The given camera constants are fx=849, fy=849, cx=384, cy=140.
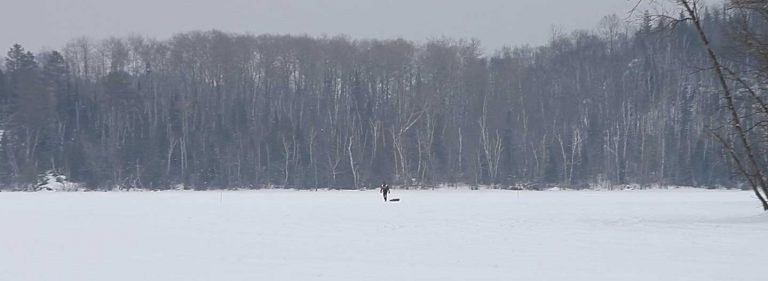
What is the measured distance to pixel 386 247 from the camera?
2027 centimetres

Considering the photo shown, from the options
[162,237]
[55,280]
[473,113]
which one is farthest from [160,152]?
[55,280]

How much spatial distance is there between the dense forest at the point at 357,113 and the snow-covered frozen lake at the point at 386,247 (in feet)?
166

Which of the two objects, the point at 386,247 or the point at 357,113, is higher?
the point at 357,113

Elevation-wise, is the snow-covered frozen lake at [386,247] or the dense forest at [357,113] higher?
the dense forest at [357,113]

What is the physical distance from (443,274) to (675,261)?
16.2 feet

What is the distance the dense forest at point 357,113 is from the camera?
81.7 metres

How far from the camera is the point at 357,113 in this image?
8888 cm

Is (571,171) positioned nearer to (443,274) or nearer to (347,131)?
(347,131)

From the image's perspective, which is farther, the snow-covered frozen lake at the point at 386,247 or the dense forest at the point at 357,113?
Answer: the dense forest at the point at 357,113

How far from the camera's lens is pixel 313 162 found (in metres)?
81.8

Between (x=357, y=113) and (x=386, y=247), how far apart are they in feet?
226

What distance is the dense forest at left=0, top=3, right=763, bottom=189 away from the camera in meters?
81.7

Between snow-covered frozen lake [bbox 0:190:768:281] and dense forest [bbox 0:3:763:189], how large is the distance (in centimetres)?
5062

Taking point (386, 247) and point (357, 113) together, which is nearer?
point (386, 247)
